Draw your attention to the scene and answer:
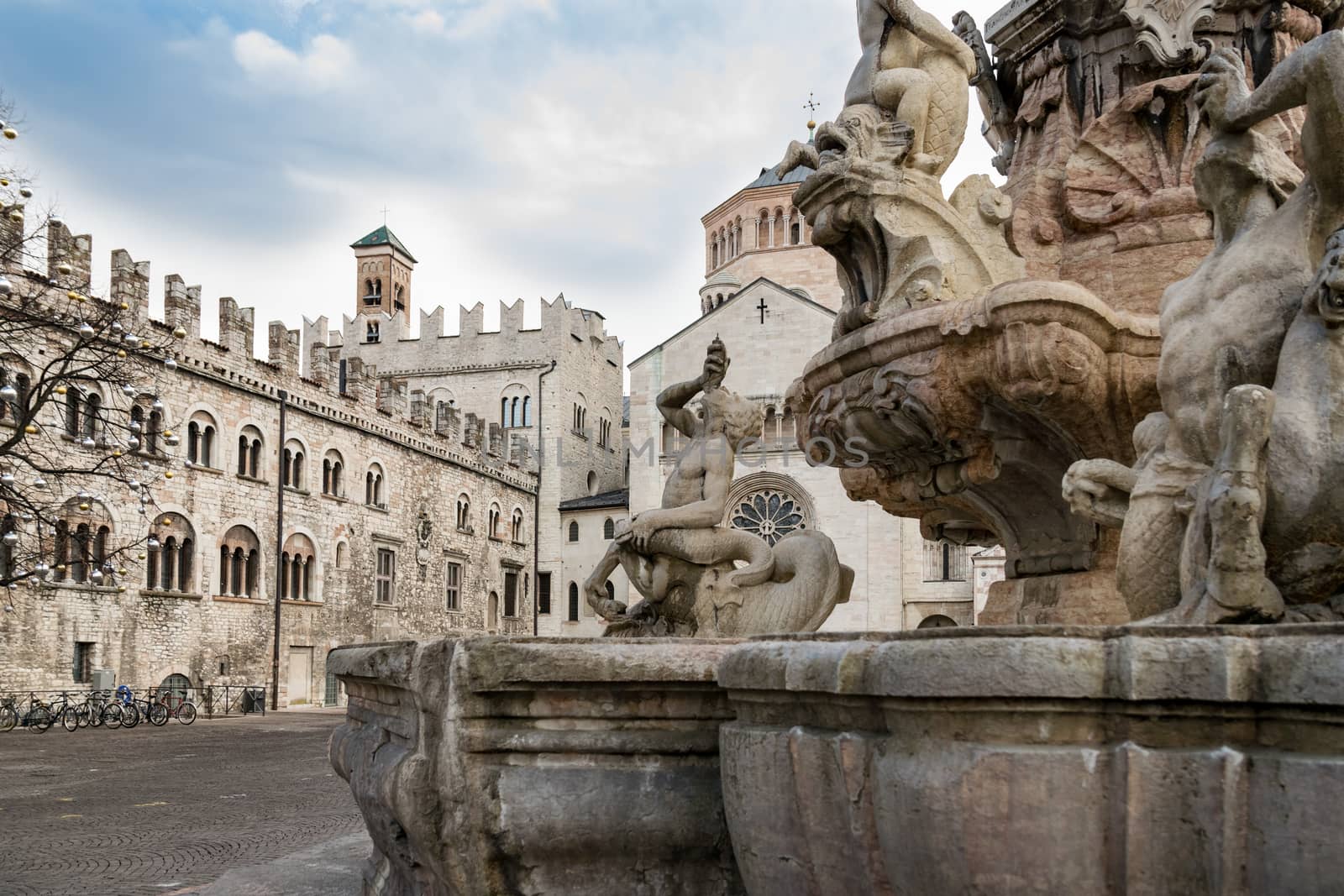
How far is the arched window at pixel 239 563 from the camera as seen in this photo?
105ft

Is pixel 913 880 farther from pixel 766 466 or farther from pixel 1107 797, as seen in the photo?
pixel 766 466

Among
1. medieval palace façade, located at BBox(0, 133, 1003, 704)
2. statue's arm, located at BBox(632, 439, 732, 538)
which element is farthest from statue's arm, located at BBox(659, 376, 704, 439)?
medieval palace façade, located at BBox(0, 133, 1003, 704)

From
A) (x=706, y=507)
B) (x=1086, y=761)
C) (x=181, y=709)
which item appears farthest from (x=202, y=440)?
(x=1086, y=761)

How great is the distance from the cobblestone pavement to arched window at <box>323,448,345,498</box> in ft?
52.3

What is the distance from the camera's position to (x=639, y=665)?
10.5ft

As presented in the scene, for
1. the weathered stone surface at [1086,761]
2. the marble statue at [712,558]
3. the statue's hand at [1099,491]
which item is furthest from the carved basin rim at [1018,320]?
the weathered stone surface at [1086,761]

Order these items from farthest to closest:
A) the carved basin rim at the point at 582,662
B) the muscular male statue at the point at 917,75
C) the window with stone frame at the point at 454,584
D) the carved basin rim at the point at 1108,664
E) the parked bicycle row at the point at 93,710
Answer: the window with stone frame at the point at 454,584 < the parked bicycle row at the point at 93,710 < the muscular male statue at the point at 917,75 < the carved basin rim at the point at 582,662 < the carved basin rim at the point at 1108,664

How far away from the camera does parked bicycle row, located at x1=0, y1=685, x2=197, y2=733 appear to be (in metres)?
24.1

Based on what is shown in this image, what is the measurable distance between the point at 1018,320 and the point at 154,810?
9.72 metres

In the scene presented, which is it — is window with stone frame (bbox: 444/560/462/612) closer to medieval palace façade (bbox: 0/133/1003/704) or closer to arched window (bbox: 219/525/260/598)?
medieval palace façade (bbox: 0/133/1003/704)

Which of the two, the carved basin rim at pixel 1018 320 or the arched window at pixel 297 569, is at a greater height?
the carved basin rim at pixel 1018 320

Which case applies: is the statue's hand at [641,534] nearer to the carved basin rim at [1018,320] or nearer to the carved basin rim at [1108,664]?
the carved basin rim at [1018,320]

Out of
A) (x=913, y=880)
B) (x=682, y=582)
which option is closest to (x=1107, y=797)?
(x=913, y=880)

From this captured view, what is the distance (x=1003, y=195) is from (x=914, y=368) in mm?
1478
